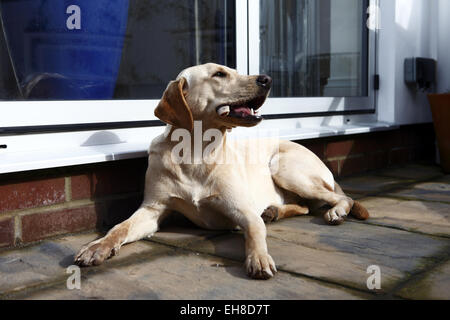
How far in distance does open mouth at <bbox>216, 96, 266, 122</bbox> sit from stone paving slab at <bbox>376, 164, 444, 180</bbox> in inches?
85.0

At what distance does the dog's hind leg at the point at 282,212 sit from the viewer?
2590 millimetres

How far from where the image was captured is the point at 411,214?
2684 millimetres

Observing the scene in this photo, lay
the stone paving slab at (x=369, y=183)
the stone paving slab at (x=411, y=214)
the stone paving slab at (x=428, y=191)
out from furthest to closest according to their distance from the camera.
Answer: the stone paving slab at (x=369, y=183) → the stone paving slab at (x=428, y=191) → the stone paving slab at (x=411, y=214)

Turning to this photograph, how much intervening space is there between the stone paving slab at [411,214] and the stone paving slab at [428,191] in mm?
157

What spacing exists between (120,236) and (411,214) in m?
1.56

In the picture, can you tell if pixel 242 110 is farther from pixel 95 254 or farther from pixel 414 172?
pixel 414 172

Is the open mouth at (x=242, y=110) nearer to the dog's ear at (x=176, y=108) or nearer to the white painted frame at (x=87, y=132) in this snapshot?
the dog's ear at (x=176, y=108)

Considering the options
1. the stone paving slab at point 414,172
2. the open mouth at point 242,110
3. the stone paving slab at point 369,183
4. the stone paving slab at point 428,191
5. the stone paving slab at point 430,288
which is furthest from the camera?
the stone paving slab at point 414,172

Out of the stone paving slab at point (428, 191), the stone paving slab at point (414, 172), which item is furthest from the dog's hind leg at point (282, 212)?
the stone paving slab at point (414, 172)

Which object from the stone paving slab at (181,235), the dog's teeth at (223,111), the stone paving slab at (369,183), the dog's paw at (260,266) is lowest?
the stone paving slab at (369,183)

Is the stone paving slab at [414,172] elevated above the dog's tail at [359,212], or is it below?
below

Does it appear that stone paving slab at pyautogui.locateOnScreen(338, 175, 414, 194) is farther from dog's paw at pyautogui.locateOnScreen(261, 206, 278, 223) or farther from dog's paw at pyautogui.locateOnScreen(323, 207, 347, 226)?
dog's paw at pyautogui.locateOnScreen(261, 206, 278, 223)

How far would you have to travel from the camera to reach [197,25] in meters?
3.19

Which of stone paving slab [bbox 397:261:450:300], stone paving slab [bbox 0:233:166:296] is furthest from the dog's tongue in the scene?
stone paving slab [bbox 397:261:450:300]
